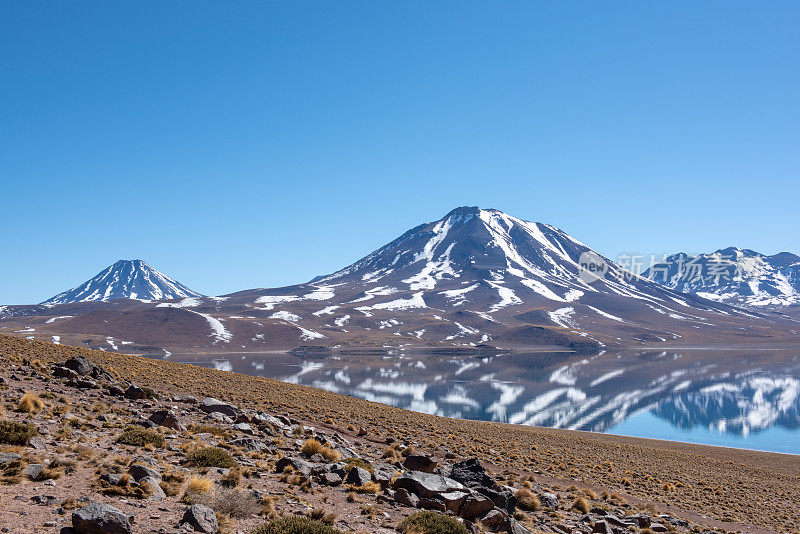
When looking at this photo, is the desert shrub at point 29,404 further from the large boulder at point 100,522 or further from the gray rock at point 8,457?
the large boulder at point 100,522

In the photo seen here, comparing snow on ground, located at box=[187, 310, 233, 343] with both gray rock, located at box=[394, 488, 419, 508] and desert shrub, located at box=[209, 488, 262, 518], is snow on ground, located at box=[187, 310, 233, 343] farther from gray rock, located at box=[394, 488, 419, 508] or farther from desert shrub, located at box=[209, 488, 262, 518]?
desert shrub, located at box=[209, 488, 262, 518]

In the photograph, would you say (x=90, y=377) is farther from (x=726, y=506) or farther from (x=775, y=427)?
Answer: (x=775, y=427)

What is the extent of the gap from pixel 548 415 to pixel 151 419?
2277 inches

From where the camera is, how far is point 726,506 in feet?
71.6

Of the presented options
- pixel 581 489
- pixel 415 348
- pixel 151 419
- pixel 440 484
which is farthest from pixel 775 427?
pixel 415 348

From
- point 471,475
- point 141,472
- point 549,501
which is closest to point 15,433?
point 141,472

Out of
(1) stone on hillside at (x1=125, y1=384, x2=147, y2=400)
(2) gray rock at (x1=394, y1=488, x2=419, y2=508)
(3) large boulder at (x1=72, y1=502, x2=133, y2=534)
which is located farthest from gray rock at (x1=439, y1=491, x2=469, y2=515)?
(1) stone on hillside at (x1=125, y1=384, x2=147, y2=400)

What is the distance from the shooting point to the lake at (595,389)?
6097 centimetres

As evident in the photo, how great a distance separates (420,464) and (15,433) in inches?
467

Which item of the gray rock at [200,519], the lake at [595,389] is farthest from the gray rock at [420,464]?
the lake at [595,389]

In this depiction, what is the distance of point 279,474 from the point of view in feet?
44.5

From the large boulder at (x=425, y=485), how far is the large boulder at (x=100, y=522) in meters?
7.18

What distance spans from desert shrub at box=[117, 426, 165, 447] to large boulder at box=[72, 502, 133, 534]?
6.51m

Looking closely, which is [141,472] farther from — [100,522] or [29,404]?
[29,404]
